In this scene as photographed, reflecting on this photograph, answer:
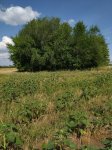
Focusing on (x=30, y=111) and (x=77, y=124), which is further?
(x=30, y=111)

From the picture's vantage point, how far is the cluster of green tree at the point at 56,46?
5322cm

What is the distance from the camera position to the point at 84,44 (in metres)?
53.5

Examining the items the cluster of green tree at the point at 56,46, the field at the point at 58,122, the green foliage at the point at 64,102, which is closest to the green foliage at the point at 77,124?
the field at the point at 58,122

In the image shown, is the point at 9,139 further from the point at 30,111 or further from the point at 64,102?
the point at 64,102

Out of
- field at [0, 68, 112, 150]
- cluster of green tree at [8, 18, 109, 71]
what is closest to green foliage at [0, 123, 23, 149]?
field at [0, 68, 112, 150]

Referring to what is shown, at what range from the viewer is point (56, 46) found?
176 feet

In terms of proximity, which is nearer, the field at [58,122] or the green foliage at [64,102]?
the field at [58,122]

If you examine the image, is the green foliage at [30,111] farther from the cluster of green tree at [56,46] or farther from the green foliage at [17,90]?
the cluster of green tree at [56,46]

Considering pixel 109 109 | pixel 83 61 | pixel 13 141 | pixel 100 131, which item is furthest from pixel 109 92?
pixel 83 61

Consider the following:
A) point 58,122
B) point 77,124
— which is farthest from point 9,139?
point 58,122

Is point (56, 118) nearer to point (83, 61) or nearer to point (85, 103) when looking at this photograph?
point (85, 103)

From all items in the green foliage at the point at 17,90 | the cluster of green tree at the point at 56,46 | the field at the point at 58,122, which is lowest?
the field at the point at 58,122

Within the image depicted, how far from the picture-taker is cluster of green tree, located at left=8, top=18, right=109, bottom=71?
53219 mm

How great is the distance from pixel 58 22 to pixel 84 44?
5906mm
